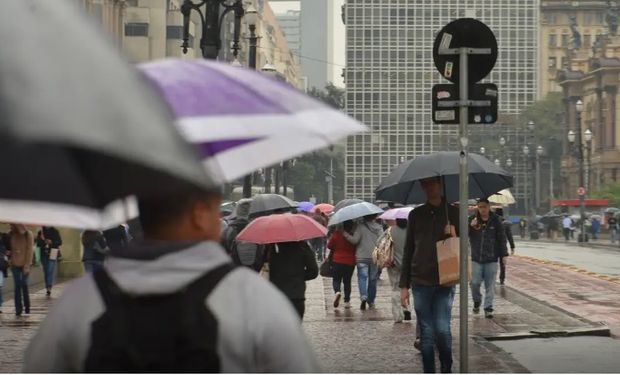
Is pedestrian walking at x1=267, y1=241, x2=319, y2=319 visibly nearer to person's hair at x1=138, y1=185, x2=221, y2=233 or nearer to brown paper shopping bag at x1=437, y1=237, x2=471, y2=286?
brown paper shopping bag at x1=437, y1=237, x2=471, y2=286

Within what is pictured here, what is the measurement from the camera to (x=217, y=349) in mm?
3041

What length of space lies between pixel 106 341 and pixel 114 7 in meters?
71.1

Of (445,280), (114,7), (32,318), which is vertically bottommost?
(32,318)

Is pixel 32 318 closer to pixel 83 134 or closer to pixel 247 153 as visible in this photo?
pixel 247 153

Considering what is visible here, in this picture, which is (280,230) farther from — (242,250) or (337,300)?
(337,300)

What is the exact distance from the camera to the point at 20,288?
64.2 ft

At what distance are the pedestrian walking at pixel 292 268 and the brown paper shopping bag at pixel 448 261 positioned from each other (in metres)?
1.45

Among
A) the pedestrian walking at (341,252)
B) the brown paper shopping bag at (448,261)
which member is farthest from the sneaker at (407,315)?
the brown paper shopping bag at (448,261)

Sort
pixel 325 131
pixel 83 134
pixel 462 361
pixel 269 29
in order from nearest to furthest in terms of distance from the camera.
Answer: pixel 83 134 → pixel 325 131 → pixel 462 361 → pixel 269 29

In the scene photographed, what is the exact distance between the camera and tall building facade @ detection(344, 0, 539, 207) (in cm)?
18050

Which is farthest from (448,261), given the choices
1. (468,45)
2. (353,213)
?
(353,213)

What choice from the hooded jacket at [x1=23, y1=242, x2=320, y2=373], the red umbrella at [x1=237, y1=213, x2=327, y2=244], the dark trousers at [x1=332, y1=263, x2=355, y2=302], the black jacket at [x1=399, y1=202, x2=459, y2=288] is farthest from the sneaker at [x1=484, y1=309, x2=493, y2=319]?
the hooded jacket at [x1=23, y1=242, x2=320, y2=373]

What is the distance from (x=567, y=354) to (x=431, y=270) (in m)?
4.07

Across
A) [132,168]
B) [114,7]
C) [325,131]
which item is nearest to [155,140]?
[132,168]
